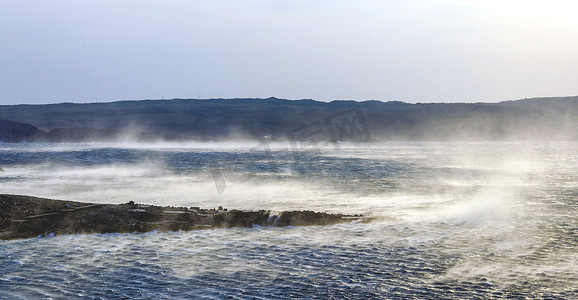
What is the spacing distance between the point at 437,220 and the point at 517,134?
152 meters

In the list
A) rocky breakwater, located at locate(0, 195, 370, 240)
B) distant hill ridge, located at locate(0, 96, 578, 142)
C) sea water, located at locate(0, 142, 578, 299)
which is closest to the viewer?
sea water, located at locate(0, 142, 578, 299)

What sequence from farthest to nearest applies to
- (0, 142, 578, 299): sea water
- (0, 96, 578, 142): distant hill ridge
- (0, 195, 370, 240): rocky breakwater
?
(0, 96, 578, 142): distant hill ridge, (0, 195, 370, 240): rocky breakwater, (0, 142, 578, 299): sea water

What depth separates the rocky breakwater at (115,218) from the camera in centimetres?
1543

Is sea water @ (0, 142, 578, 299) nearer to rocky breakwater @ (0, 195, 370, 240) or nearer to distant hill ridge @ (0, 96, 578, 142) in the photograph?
rocky breakwater @ (0, 195, 370, 240)

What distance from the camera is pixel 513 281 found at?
10750mm

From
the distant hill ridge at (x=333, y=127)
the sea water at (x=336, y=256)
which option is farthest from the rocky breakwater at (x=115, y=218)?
the distant hill ridge at (x=333, y=127)

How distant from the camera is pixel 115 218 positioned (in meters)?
16.2

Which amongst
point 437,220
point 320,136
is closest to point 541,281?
point 437,220

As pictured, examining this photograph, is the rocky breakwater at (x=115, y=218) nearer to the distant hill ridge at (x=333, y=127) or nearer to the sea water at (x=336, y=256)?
the sea water at (x=336, y=256)

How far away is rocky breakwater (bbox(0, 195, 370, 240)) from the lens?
15430 mm

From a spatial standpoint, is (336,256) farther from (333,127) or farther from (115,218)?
(333,127)

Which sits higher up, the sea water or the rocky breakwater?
the rocky breakwater

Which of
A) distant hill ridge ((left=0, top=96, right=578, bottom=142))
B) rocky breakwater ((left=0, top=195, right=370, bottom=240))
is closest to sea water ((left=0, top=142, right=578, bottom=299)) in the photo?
rocky breakwater ((left=0, top=195, right=370, bottom=240))

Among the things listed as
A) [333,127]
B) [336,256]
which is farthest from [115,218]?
[333,127]
